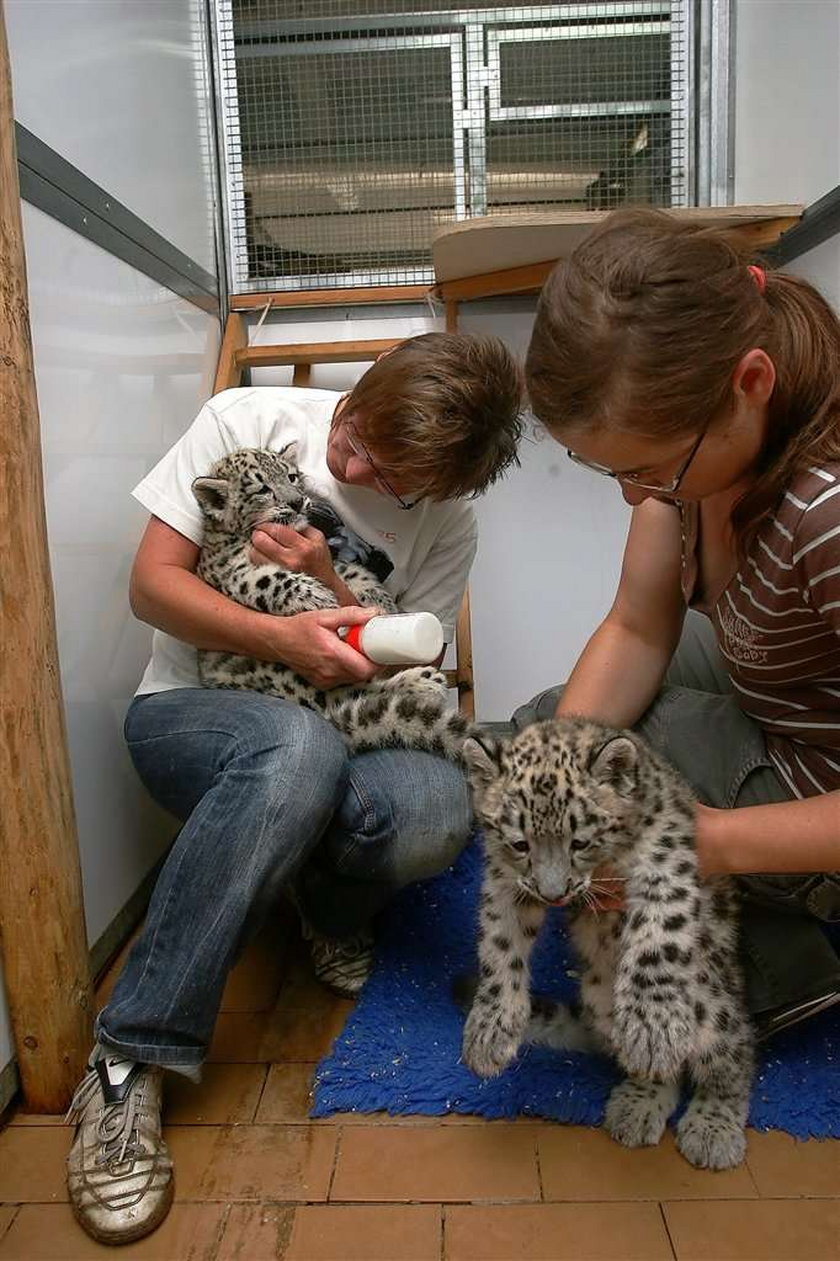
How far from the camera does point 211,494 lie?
232 cm

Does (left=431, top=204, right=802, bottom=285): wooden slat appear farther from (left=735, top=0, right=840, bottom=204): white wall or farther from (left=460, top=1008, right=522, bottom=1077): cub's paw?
(left=460, top=1008, right=522, bottom=1077): cub's paw

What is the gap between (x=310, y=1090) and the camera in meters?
2.03

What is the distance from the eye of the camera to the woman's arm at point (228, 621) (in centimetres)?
213

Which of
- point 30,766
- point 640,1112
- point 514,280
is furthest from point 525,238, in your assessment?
point 640,1112

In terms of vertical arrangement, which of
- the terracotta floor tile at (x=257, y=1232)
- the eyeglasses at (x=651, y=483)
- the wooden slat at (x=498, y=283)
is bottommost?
the terracotta floor tile at (x=257, y=1232)

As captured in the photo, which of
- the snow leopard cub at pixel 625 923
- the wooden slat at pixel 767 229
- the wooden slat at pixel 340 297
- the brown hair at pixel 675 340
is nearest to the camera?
the brown hair at pixel 675 340

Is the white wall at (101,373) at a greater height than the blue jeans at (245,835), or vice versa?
the white wall at (101,373)

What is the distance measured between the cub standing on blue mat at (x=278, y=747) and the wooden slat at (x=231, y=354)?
3.62 feet

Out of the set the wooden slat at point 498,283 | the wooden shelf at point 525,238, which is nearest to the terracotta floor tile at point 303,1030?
the wooden shelf at point 525,238

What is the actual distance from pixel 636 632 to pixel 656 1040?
0.92 metres

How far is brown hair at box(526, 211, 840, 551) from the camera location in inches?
56.9

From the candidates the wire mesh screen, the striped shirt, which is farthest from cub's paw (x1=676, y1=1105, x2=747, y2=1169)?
the wire mesh screen

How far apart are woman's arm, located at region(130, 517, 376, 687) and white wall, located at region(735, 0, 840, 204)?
8.11 ft

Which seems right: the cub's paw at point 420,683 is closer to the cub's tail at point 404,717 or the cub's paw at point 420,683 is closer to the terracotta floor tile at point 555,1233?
the cub's tail at point 404,717
